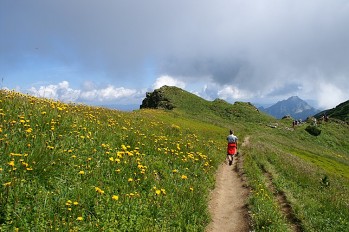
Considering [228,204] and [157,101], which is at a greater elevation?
[157,101]

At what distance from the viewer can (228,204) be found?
47.8 feet

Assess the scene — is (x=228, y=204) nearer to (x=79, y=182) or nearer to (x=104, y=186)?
(x=104, y=186)

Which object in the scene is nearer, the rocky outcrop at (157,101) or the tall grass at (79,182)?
the tall grass at (79,182)

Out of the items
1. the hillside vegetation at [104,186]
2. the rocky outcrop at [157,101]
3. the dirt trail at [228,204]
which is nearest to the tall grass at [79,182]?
the hillside vegetation at [104,186]

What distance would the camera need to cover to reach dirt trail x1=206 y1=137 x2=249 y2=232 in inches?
474

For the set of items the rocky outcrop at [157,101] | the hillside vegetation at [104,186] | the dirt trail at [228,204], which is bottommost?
the dirt trail at [228,204]

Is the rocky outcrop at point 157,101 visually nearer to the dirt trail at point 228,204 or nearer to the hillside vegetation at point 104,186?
the dirt trail at point 228,204

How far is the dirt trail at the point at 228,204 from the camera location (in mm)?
12031

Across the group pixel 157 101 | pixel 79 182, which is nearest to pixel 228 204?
pixel 79 182

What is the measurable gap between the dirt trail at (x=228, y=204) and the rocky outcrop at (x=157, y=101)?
64165 mm

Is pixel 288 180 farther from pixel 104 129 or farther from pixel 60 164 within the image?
pixel 60 164

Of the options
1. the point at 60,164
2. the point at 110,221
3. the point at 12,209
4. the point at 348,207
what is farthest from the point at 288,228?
the point at 12,209

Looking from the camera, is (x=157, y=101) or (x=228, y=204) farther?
(x=157, y=101)

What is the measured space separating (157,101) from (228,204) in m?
77.5
